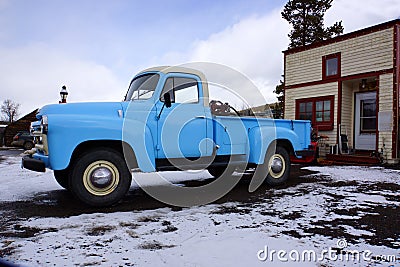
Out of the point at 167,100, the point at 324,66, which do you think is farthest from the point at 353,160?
the point at 167,100

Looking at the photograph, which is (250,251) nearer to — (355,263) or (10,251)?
(355,263)

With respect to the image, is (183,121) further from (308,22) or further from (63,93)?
(308,22)

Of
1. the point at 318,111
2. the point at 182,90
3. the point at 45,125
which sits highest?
the point at 318,111

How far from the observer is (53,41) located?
8.70m

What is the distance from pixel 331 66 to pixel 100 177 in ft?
35.3

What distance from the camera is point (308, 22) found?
21.3 m

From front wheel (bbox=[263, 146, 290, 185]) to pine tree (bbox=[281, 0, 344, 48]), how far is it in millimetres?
17719

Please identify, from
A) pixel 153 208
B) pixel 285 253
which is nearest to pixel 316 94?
pixel 153 208

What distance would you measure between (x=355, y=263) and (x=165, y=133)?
308 cm

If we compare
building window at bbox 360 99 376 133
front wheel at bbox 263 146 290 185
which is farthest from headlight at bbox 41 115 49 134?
building window at bbox 360 99 376 133

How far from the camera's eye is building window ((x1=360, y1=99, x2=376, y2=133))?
36.6 ft

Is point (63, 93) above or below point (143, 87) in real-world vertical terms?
above

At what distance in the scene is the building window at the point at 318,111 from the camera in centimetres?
1199

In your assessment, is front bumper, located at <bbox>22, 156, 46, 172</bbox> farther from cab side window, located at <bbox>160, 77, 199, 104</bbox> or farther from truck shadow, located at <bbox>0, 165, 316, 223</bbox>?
cab side window, located at <bbox>160, 77, 199, 104</bbox>
